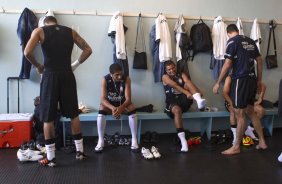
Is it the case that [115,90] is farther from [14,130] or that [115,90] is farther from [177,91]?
[14,130]

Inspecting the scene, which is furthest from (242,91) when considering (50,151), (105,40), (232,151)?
(50,151)

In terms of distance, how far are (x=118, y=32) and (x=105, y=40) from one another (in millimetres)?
307

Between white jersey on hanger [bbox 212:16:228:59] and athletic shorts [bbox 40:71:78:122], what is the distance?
7.33 ft

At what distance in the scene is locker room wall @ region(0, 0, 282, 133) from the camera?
412cm

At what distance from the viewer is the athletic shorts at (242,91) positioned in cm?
341

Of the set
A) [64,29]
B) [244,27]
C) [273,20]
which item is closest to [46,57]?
[64,29]

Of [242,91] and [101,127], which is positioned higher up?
[242,91]

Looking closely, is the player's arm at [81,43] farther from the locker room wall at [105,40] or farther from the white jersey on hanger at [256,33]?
the white jersey on hanger at [256,33]

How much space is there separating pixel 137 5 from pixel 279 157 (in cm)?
268

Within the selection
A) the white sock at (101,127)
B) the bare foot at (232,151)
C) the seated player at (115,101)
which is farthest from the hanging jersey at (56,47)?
the bare foot at (232,151)

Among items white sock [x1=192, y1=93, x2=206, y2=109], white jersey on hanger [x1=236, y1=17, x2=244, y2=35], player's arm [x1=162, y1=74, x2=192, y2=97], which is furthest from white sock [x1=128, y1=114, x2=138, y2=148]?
white jersey on hanger [x1=236, y1=17, x2=244, y2=35]

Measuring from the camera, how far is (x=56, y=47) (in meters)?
3.00

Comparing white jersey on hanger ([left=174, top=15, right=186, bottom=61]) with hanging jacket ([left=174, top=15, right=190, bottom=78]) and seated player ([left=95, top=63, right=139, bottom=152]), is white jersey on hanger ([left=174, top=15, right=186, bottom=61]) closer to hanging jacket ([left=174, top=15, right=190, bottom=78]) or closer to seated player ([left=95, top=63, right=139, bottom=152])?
hanging jacket ([left=174, top=15, right=190, bottom=78])

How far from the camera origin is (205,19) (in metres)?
4.52
